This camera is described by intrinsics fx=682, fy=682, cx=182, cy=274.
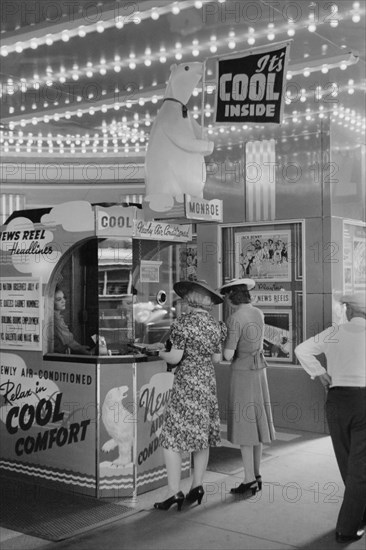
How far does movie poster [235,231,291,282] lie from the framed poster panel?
1.25ft

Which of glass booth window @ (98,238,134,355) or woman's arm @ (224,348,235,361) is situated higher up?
glass booth window @ (98,238,134,355)

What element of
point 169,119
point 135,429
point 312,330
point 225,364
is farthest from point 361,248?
point 135,429

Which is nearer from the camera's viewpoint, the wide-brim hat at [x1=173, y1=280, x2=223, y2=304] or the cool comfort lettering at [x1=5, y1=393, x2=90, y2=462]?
the wide-brim hat at [x1=173, y1=280, x2=223, y2=304]

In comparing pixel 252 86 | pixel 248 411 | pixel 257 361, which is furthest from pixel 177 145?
pixel 248 411

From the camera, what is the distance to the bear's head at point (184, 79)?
5117mm

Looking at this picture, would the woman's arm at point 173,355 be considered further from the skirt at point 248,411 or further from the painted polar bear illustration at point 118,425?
the skirt at point 248,411

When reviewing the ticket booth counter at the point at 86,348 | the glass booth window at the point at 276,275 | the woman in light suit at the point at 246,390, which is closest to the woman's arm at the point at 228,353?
the woman in light suit at the point at 246,390

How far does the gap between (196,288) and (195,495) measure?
4.65ft

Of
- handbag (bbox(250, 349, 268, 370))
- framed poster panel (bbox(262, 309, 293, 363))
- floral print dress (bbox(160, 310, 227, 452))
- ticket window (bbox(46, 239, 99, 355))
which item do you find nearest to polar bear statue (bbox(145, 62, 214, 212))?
ticket window (bbox(46, 239, 99, 355))

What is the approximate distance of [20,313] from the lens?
17.7 ft

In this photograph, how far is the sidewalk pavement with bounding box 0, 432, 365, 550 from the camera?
395 centimetres

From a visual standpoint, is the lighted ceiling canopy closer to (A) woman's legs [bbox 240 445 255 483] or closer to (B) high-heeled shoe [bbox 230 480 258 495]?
(A) woman's legs [bbox 240 445 255 483]

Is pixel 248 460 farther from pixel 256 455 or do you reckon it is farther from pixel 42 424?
pixel 42 424

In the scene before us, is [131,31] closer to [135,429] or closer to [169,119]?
[169,119]
